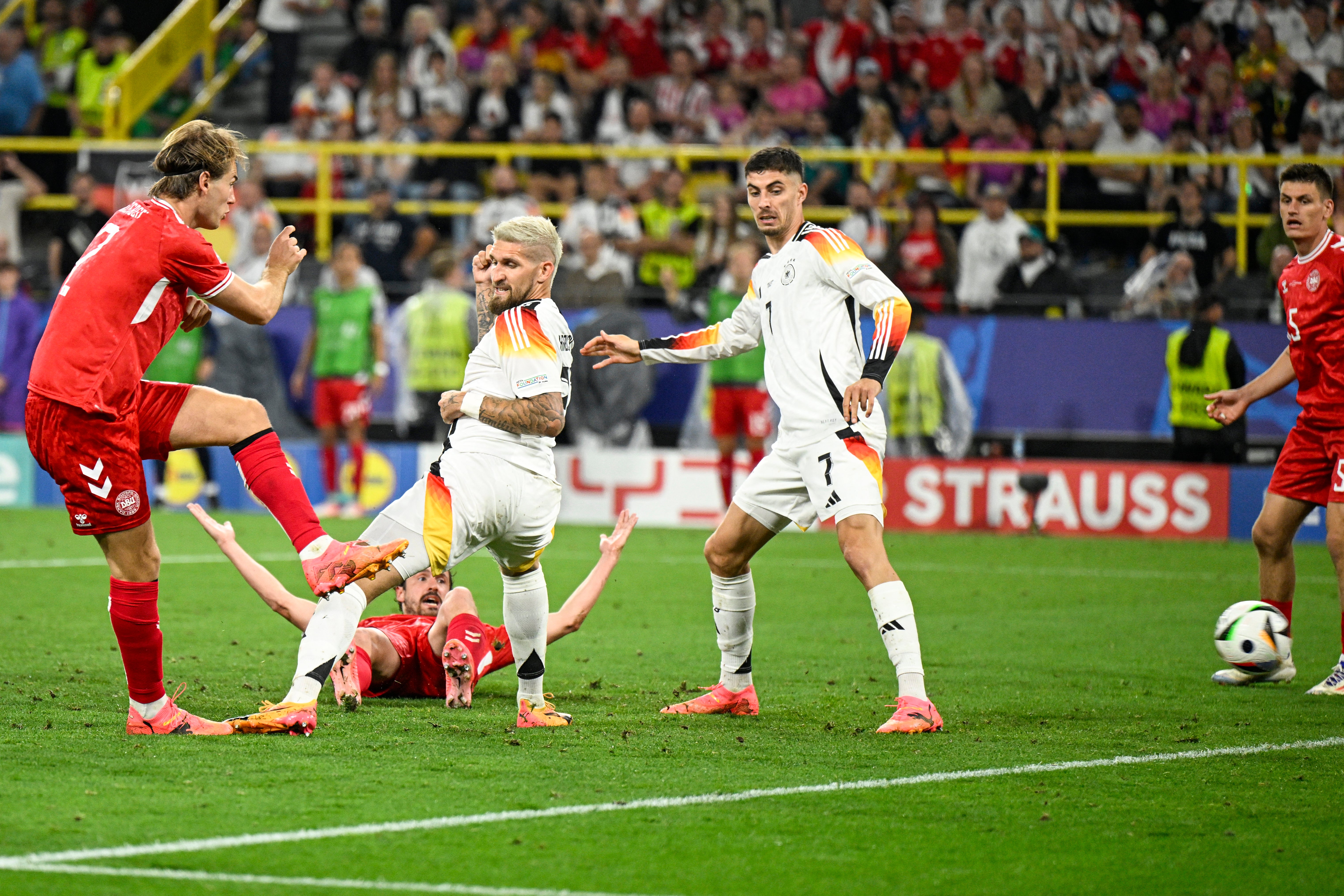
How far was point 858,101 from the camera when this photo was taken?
64.7ft

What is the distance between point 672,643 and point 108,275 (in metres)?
4.33

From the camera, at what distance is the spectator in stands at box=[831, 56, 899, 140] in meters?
19.7

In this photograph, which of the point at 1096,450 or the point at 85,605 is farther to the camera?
the point at 1096,450

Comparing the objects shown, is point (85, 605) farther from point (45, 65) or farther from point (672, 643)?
point (45, 65)

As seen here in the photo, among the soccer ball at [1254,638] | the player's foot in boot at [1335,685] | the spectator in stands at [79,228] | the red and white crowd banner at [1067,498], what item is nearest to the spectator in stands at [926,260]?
Answer: the red and white crowd banner at [1067,498]

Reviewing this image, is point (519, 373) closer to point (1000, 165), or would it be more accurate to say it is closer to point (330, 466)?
point (330, 466)

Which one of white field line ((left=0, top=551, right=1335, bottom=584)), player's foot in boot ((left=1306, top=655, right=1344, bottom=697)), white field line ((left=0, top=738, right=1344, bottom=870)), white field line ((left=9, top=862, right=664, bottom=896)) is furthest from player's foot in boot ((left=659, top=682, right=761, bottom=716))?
white field line ((left=0, top=551, right=1335, bottom=584))

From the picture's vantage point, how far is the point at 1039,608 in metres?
11.2

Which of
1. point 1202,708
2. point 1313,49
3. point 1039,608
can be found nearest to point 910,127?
point 1313,49

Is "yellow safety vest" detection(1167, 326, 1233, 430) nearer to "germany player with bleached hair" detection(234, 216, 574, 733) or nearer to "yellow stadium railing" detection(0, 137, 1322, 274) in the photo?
"yellow stadium railing" detection(0, 137, 1322, 274)

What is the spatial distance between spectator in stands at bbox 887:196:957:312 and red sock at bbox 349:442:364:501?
5709 millimetres

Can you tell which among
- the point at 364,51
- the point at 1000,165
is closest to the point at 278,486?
the point at 1000,165

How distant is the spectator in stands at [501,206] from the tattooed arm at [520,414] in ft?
39.1

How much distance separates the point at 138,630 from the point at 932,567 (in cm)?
848
